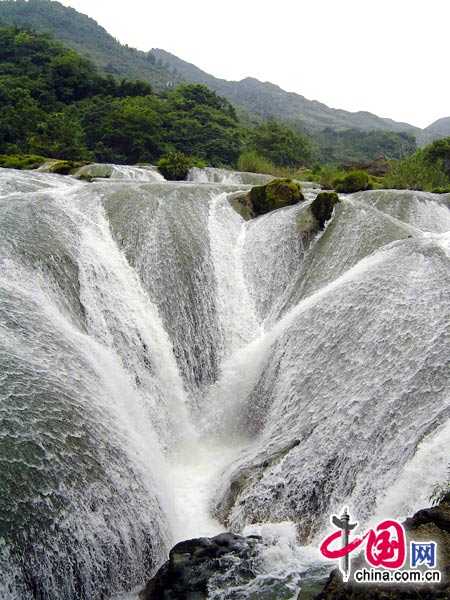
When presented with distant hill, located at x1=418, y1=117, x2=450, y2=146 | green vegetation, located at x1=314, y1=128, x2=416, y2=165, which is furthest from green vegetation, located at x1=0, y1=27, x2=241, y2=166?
distant hill, located at x1=418, y1=117, x2=450, y2=146

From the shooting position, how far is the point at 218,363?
1054 centimetres

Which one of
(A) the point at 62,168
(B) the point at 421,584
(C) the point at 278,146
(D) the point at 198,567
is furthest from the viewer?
(C) the point at 278,146

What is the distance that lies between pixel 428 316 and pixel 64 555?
5.42m

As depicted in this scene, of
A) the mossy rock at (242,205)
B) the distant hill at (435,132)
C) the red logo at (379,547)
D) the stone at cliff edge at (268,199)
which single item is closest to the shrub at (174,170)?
the mossy rock at (242,205)

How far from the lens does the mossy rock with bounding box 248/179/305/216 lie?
14.8 meters

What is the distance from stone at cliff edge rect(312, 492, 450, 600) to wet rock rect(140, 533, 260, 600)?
137cm

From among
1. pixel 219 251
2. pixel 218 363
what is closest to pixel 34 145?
pixel 219 251

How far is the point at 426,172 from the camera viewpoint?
2702cm

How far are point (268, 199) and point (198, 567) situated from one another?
10.9 metres

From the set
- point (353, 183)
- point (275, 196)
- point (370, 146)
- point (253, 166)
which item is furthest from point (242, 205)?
point (370, 146)

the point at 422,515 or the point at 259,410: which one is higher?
the point at 422,515

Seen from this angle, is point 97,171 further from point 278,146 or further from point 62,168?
point 278,146

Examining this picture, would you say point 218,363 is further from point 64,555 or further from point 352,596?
point 352,596

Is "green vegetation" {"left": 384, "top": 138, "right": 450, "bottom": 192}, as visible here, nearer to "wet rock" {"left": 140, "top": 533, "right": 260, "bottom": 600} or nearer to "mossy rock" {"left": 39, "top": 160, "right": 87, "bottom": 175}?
"mossy rock" {"left": 39, "top": 160, "right": 87, "bottom": 175}
